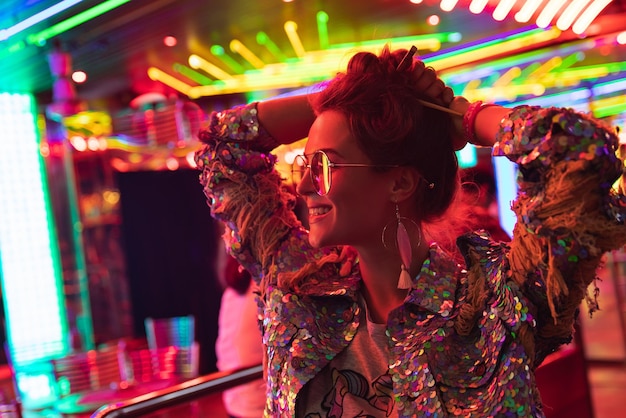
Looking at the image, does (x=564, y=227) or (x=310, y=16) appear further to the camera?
(x=310, y=16)

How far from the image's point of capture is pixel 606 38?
614cm

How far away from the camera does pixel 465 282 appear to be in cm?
138

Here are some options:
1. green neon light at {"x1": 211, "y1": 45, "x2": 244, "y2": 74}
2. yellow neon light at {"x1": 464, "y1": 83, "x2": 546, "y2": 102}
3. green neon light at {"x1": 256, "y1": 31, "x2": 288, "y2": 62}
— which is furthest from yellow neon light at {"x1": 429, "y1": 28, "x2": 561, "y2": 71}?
green neon light at {"x1": 211, "y1": 45, "x2": 244, "y2": 74}

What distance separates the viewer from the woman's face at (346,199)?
1.40 m

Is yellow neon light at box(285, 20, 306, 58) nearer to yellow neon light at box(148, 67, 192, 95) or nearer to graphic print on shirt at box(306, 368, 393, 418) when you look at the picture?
yellow neon light at box(148, 67, 192, 95)

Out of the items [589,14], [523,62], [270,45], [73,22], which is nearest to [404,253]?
[589,14]

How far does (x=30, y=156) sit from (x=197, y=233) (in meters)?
2.17

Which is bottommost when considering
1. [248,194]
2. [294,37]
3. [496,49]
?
[248,194]

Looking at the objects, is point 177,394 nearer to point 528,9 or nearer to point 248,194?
point 248,194

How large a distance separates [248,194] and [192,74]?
668 cm

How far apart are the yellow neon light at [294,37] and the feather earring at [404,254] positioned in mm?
5329

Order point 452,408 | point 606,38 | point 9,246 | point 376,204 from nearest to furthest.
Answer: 1. point 452,408
2. point 376,204
3. point 606,38
4. point 9,246

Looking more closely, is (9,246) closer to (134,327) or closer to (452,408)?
(134,327)

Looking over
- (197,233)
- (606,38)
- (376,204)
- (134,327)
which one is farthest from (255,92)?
(376,204)
